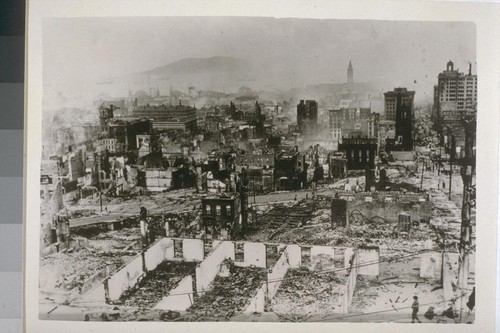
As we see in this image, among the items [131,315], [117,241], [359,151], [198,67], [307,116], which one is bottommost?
[131,315]

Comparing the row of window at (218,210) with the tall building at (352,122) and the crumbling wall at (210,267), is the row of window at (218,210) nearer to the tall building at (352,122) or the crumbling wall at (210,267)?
the crumbling wall at (210,267)

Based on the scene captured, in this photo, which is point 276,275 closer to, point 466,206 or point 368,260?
point 368,260

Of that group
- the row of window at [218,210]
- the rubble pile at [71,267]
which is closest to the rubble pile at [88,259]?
the rubble pile at [71,267]

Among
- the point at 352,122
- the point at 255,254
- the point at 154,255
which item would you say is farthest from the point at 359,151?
the point at 154,255

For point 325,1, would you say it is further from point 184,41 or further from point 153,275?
point 153,275

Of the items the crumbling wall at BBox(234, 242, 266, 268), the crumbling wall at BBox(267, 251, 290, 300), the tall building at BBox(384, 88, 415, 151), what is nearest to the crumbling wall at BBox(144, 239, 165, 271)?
the crumbling wall at BBox(234, 242, 266, 268)

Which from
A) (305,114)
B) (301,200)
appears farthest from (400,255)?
(305,114)
